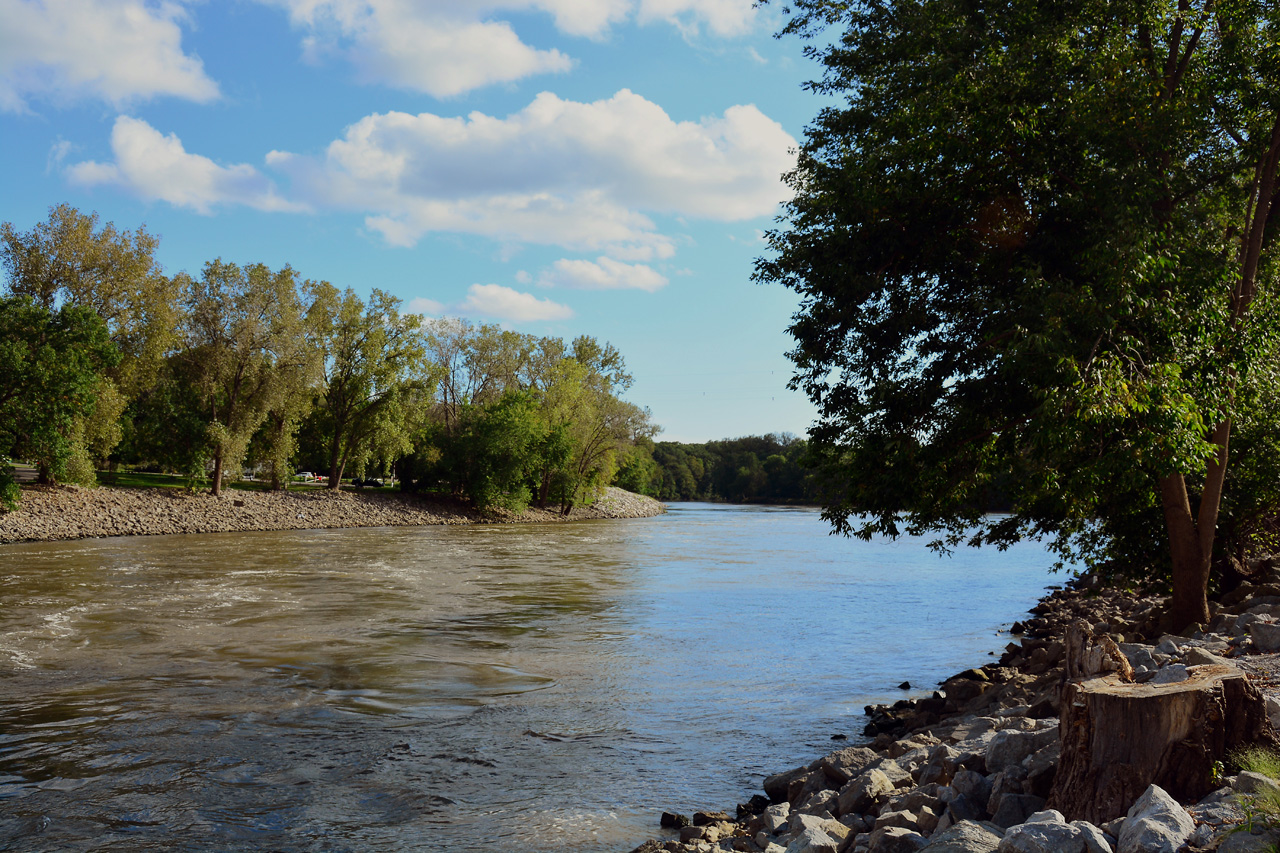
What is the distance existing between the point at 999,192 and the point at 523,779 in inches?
371

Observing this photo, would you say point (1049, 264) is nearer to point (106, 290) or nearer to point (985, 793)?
point (985, 793)

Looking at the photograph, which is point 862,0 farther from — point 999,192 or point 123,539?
point 123,539

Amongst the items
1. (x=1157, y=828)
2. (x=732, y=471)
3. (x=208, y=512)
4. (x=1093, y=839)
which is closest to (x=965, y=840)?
(x=1093, y=839)

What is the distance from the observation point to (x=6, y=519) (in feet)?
114

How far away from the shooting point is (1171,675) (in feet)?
18.7

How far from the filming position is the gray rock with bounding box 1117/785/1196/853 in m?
3.91

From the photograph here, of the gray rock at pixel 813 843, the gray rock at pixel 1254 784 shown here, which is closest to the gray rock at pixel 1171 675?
the gray rock at pixel 1254 784

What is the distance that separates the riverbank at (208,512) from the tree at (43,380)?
63.8 inches

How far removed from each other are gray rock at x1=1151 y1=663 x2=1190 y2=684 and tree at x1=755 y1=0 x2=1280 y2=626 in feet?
10.8

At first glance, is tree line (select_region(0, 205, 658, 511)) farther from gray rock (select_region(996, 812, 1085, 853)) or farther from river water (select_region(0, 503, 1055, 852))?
gray rock (select_region(996, 812, 1085, 853))

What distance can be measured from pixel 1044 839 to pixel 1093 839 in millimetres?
215

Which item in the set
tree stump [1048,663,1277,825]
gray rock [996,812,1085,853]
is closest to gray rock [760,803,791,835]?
tree stump [1048,663,1277,825]

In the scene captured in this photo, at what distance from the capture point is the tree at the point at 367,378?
56.6 metres

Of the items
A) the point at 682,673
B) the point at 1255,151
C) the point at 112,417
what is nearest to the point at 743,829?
the point at 682,673
